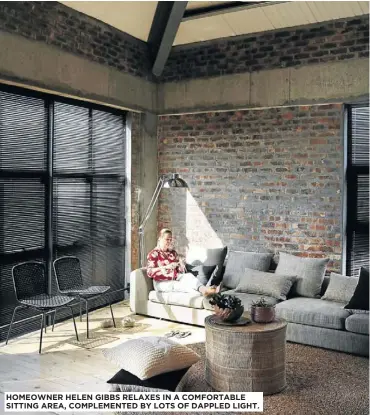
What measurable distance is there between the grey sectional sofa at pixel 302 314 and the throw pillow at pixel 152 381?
1.82 m

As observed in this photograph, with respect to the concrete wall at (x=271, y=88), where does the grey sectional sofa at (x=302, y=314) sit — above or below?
below

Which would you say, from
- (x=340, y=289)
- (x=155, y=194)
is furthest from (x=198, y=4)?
(x=340, y=289)

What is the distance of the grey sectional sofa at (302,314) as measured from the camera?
202 inches

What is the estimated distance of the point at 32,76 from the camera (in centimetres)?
565

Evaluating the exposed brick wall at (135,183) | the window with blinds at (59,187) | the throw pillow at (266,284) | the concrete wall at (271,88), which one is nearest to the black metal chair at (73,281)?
the window with blinds at (59,187)

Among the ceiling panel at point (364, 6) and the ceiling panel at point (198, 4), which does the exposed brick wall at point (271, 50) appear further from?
the ceiling panel at point (198, 4)

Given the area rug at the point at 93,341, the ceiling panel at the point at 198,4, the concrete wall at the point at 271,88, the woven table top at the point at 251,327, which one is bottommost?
the area rug at the point at 93,341

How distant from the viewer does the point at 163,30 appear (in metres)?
7.18

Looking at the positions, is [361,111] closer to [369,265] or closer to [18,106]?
[369,265]

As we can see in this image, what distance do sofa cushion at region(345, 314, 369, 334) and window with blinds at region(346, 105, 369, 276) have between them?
139cm

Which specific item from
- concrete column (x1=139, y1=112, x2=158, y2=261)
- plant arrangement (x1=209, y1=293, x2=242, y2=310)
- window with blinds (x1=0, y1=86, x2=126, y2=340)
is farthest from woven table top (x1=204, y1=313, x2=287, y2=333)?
concrete column (x1=139, y1=112, x2=158, y2=261)

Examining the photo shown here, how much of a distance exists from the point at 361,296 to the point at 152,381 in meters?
2.48

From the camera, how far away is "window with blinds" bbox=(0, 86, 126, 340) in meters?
5.65

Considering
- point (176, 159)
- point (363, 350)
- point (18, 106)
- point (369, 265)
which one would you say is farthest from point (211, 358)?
point (176, 159)
